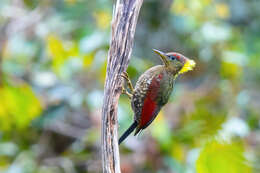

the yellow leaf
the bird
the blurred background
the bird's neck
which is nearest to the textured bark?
the bird

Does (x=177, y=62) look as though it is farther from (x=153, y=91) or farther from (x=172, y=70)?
(x=153, y=91)

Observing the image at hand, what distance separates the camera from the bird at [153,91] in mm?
2195

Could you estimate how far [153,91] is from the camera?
2240 mm

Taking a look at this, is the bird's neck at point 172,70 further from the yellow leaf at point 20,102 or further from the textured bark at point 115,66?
the yellow leaf at point 20,102

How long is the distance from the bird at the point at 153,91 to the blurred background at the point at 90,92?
1088 millimetres

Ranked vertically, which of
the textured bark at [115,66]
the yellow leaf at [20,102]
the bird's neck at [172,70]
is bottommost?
the textured bark at [115,66]

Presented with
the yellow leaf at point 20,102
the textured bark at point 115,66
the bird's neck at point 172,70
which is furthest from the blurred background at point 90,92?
the textured bark at point 115,66

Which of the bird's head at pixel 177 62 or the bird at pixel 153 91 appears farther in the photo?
the bird's head at pixel 177 62

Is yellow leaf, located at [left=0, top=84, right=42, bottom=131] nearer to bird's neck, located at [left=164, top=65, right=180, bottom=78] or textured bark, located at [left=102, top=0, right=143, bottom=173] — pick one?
bird's neck, located at [left=164, top=65, right=180, bottom=78]

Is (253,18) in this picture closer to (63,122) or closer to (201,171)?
(63,122)

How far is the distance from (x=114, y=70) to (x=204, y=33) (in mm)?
2781

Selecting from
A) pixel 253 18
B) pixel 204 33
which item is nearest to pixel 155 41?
pixel 204 33

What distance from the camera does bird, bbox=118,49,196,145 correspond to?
2.20 m

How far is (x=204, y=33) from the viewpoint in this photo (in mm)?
4434
